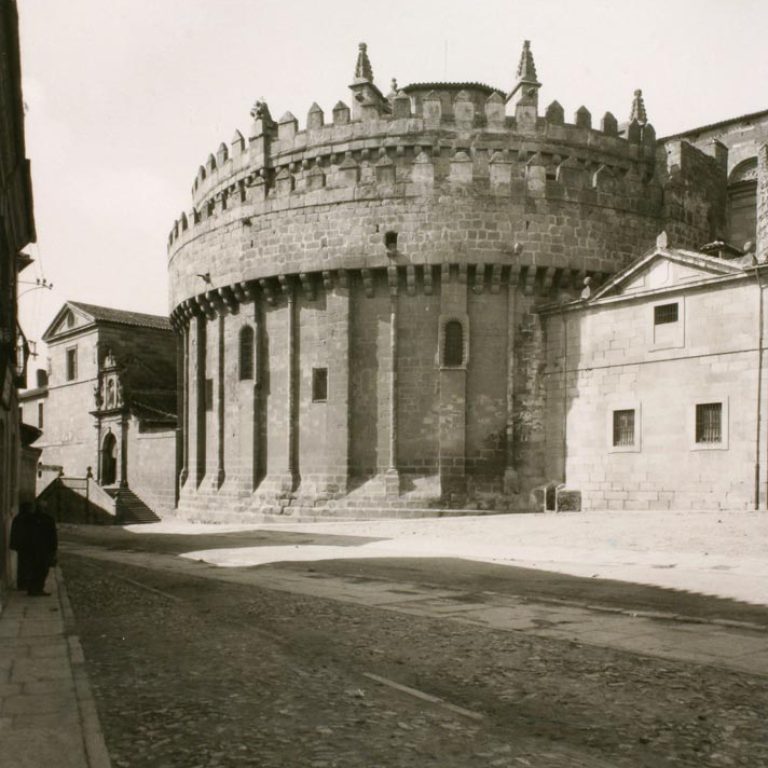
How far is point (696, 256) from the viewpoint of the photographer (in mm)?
22797

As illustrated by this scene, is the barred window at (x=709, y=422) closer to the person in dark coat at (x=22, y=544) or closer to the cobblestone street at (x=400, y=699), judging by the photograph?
the cobblestone street at (x=400, y=699)

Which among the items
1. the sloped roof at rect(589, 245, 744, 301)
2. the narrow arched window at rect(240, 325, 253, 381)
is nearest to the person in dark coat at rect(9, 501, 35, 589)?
the sloped roof at rect(589, 245, 744, 301)

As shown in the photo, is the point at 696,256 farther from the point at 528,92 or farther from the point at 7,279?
the point at 7,279

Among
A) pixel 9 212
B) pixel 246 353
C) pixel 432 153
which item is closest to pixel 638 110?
pixel 432 153

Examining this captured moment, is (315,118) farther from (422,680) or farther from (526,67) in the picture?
(422,680)

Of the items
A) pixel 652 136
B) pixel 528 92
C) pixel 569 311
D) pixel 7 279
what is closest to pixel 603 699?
pixel 7 279

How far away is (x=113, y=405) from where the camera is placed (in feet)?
141

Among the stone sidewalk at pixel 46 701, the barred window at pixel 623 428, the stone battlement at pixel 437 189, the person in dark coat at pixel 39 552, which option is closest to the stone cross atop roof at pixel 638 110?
the stone battlement at pixel 437 189

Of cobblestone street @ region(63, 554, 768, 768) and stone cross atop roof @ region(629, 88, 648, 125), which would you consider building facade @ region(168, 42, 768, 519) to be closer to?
stone cross atop roof @ region(629, 88, 648, 125)

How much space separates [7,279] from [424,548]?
1036cm

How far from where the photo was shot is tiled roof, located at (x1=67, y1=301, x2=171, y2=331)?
4694cm

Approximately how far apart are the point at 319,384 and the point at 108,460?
18994mm

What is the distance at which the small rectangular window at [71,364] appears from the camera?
48781 millimetres

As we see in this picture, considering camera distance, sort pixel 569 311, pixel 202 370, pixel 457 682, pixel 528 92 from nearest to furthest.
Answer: pixel 457 682, pixel 569 311, pixel 528 92, pixel 202 370
